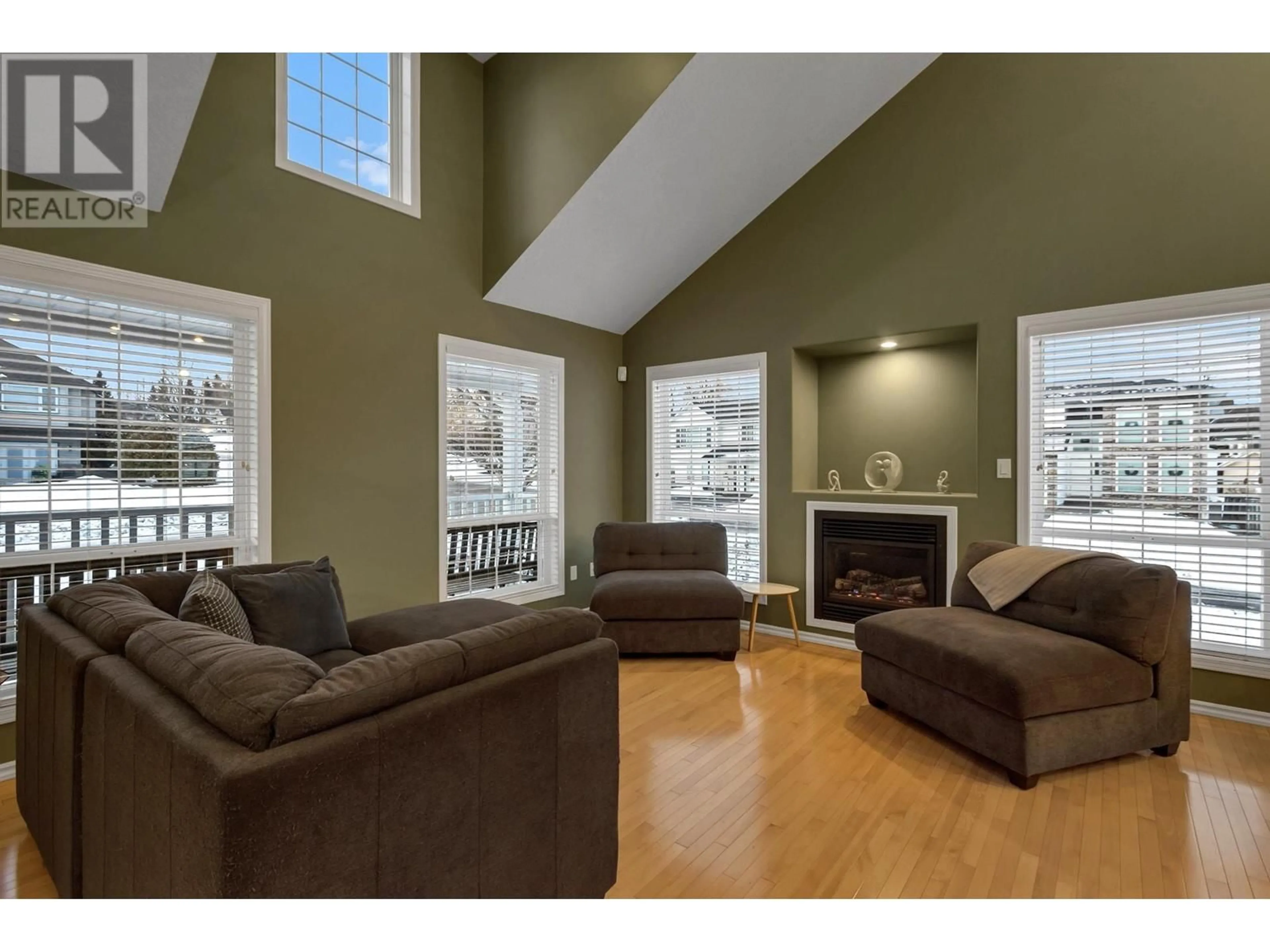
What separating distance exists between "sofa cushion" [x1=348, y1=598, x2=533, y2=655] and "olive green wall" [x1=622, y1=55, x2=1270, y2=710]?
2437 mm

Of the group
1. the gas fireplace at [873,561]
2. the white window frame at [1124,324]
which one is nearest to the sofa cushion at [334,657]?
the gas fireplace at [873,561]

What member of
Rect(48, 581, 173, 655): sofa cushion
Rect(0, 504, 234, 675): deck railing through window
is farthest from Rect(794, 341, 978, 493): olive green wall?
Rect(48, 581, 173, 655): sofa cushion

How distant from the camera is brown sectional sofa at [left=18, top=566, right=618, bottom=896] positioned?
111cm

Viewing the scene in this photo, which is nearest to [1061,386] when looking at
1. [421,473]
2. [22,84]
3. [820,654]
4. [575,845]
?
[820,654]

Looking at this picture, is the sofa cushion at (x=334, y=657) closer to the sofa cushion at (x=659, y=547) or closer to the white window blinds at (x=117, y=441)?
the white window blinds at (x=117, y=441)

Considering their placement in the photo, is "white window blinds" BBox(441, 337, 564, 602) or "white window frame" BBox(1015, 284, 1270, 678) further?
"white window blinds" BBox(441, 337, 564, 602)

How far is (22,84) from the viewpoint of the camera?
240 centimetres

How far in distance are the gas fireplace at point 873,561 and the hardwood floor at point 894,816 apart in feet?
4.02

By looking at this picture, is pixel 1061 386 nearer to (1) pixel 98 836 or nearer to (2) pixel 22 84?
(1) pixel 98 836

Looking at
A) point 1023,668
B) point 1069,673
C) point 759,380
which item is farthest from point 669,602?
point 1069,673

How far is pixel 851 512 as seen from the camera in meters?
4.44

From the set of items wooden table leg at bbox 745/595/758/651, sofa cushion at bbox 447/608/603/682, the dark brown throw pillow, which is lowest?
wooden table leg at bbox 745/595/758/651

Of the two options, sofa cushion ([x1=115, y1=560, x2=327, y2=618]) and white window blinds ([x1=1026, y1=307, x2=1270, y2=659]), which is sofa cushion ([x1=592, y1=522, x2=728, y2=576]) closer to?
white window blinds ([x1=1026, y1=307, x2=1270, y2=659])

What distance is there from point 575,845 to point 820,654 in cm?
307
